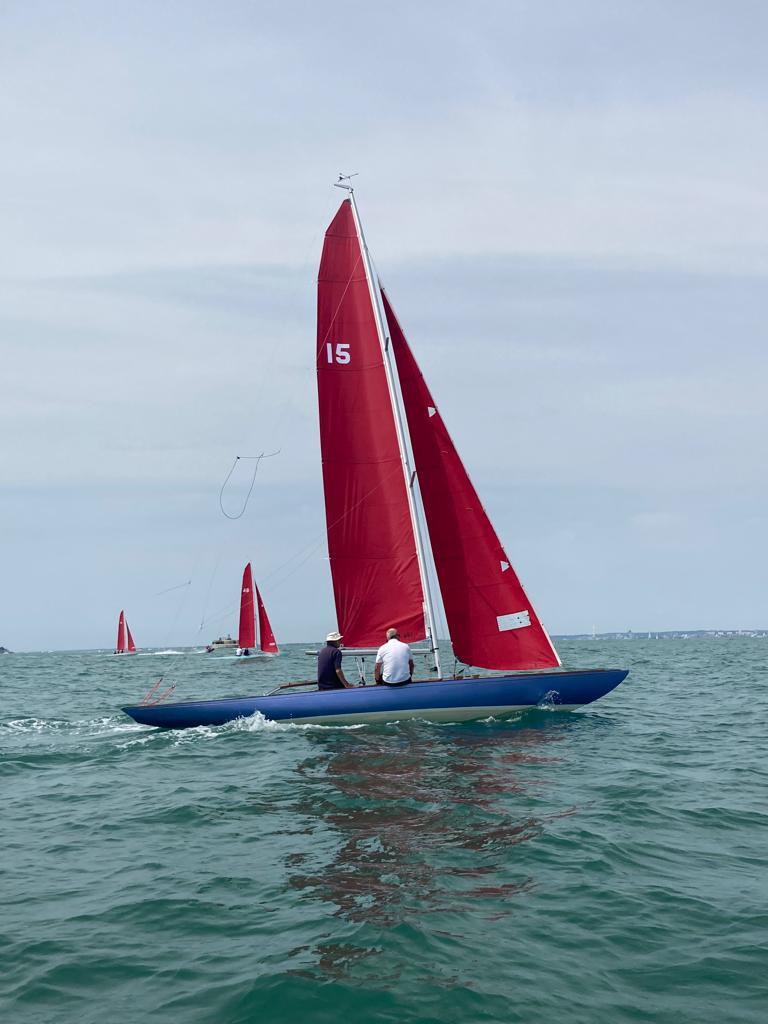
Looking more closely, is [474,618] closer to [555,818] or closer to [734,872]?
[555,818]

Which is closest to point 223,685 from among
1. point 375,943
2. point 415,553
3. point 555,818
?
point 415,553

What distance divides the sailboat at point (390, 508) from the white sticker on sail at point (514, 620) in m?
0.02

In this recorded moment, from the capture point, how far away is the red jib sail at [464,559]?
56.2 ft

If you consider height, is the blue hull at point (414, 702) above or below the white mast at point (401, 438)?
below

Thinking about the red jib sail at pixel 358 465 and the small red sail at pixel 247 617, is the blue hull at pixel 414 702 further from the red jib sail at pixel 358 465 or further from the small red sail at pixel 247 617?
the small red sail at pixel 247 617

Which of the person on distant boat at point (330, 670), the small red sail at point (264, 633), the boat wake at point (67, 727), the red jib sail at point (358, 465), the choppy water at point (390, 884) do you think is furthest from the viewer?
the small red sail at point (264, 633)

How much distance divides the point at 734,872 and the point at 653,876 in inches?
31.2

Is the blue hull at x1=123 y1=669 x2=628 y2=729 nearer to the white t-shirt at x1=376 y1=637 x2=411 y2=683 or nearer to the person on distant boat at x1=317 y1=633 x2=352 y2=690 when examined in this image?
the white t-shirt at x1=376 y1=637 x2=411 y2=683

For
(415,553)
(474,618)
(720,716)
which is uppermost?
(415,553)

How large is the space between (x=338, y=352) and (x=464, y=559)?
534cm

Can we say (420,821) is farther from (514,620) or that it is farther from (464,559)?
(464,559)

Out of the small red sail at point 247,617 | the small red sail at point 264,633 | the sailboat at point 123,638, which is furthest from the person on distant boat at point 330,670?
the sailboat at point 123,638

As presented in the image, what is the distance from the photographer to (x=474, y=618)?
57.2 feet

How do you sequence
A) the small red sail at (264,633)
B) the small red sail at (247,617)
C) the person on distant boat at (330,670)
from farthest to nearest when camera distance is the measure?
the small red sail at (264,633) < the small red sail at (247,617) < the person on distant boat at (330,670)
